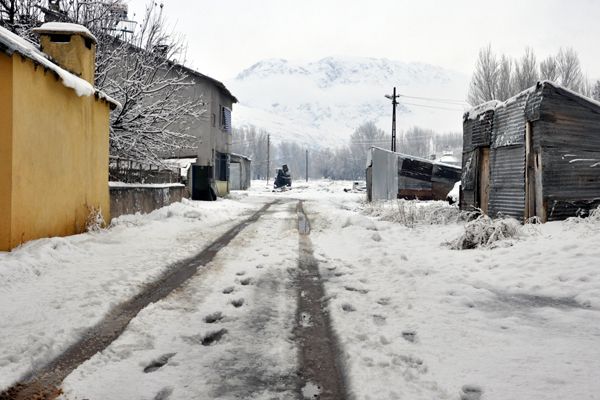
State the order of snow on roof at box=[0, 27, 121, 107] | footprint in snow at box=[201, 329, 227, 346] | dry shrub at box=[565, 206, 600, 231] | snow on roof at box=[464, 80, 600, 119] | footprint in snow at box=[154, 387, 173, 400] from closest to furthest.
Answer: footprint in snow at box=[154, 387, 173, 400] → footprint in snow at box=[201, 329, 227, 346] → snow on roof at box=[0, 27, 121, 107] → dry shrub at box=[565, 206, 600, 231] → snow on roof at box=[464, 80, 600, 119]

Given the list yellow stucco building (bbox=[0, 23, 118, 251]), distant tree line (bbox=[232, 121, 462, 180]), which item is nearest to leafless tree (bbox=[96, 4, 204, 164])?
yellow stucco building (bbox=[0, 23, 118, 251])

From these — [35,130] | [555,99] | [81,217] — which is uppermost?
[555,99]

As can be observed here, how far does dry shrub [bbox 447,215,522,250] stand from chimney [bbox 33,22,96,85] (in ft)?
27.9

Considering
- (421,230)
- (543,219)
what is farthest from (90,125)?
(543,219)

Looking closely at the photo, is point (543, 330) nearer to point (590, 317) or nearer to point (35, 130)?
point (590, 317)

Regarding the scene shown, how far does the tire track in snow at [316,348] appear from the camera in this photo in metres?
2.34

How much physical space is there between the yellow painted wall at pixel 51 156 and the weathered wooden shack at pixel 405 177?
15.7m

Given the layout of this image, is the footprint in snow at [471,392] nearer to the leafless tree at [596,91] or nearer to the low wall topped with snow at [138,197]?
the low wall topped with snow at [138,197]

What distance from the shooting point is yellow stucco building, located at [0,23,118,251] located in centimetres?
541

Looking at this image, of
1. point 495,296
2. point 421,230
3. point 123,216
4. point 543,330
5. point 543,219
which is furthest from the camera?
point 123,216

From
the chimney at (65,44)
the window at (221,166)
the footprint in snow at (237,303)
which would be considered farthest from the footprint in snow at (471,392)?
the window at (221,166)

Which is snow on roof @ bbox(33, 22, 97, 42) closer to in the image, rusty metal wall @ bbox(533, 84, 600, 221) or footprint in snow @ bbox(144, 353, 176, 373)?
footprint in snow @ bbox(144, 353, 176, 373)

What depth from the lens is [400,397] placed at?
7.33 feet

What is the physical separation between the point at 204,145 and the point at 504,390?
21.9 meters
